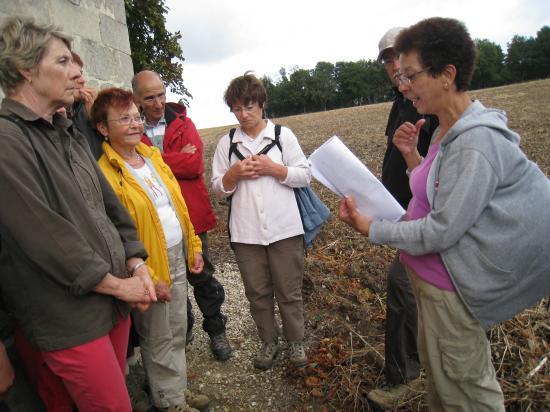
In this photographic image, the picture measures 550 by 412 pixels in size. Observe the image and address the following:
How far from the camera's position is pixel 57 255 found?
1545mm

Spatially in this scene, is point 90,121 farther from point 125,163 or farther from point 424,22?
point 424,22

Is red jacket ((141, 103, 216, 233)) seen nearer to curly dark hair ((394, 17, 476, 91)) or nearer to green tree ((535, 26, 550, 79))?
curly dark hair ((394, 17, 476, 91))

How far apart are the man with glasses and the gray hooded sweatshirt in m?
0.82

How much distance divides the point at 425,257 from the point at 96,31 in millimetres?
Answer: 3446

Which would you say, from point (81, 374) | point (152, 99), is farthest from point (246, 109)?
point (81, 374)

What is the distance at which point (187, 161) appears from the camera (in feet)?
9.68

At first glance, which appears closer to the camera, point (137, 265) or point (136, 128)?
point (137, 265)

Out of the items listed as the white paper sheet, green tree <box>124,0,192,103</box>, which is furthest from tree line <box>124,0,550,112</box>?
the white paper sheet

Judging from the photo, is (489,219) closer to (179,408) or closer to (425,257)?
(425,257)

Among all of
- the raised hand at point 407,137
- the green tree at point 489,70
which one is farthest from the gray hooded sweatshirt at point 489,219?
the green tree at point 489,70

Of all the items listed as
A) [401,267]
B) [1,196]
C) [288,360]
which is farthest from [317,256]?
[1,196]

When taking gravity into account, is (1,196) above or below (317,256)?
above

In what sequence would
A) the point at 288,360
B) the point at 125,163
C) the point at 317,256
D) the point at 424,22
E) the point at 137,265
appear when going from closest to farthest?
the point at 424,22, the point at 137,265, the point at 125,163, the point at 288,360, the point at 317,256

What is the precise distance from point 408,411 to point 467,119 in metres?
1.92
